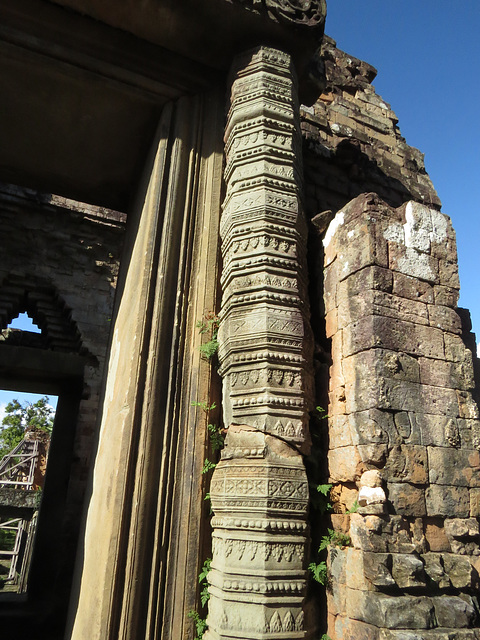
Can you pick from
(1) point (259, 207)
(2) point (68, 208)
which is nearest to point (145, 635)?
(1) point (259, 207)

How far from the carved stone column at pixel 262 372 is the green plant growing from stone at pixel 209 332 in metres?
0.15

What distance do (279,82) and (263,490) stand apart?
9.50ft

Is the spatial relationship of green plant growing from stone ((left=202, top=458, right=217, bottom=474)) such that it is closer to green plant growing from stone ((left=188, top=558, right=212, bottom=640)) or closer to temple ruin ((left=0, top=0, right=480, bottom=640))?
temple ruin ((left=0, top=0, right=480, bottom=640))

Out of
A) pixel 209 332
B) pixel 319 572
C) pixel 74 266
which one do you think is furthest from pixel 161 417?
pixel 74 266

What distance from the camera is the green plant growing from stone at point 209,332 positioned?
3146 millimetres

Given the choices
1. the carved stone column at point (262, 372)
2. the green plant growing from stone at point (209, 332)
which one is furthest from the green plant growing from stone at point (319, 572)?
the green plant growing from stone at point (209, 332)

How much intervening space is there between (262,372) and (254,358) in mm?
95

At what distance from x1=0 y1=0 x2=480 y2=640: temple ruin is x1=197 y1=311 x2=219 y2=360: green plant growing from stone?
15 millimetres

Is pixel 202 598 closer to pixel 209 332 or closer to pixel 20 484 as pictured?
pixel 209 332

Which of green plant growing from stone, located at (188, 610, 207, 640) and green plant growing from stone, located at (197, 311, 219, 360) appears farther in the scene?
green plant growing from stone, located at (197, 311, 219, 360)

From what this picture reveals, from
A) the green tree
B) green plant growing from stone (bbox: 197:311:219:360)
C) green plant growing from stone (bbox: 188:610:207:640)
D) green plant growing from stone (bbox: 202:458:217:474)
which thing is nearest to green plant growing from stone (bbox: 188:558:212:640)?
green plant growing from stone (bbox: 188:610:207:640)

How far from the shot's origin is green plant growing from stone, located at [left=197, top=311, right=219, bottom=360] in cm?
315

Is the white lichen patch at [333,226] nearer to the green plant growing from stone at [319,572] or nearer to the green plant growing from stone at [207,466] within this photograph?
the green plant growing from stone at [207,466]

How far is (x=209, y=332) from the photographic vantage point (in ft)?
10.6
